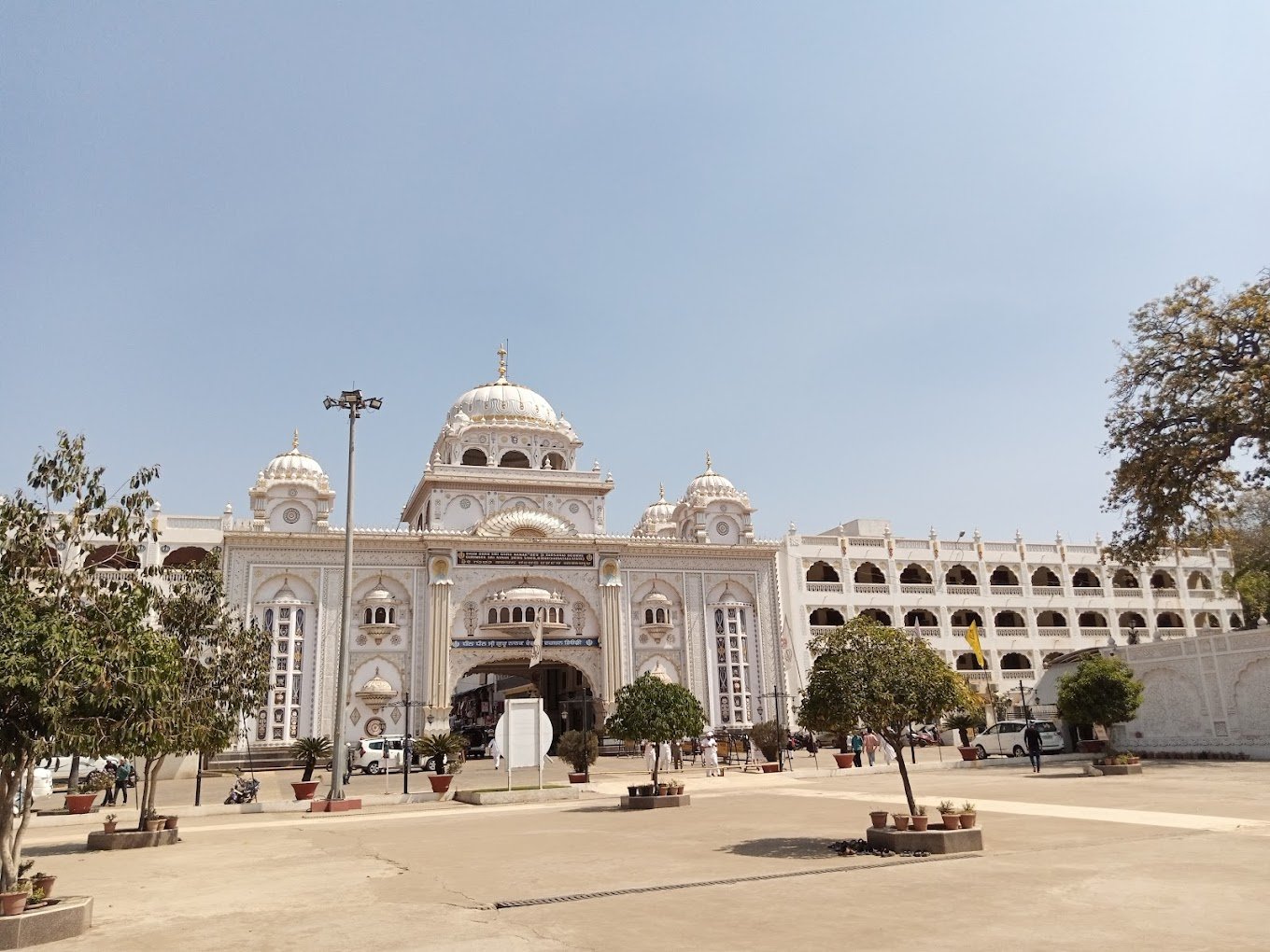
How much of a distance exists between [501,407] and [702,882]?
45.4 metres

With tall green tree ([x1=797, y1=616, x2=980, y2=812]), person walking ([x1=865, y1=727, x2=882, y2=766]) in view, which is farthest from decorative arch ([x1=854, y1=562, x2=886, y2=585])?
tall green tree ([x1=797, y1=616, x2=980, y2=812])

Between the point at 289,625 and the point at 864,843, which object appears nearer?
the point at 864,843

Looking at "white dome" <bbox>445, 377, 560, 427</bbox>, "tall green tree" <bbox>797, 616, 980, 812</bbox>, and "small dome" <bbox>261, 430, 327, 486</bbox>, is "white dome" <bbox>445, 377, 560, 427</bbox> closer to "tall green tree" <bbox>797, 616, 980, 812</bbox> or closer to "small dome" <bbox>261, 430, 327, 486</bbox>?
"small dome" <bbox>261, 430, 327, 486</bbox>

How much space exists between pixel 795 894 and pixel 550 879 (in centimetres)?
326

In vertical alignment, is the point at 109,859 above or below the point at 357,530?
below

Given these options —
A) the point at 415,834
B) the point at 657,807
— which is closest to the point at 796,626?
the point at 657,807

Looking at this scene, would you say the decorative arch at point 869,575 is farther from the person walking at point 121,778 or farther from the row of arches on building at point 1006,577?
the person walking at point 121,778

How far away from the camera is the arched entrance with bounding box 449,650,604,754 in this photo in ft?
154

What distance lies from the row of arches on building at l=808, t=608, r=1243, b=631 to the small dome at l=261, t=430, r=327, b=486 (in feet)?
95.4

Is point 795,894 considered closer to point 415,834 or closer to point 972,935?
point 972,935

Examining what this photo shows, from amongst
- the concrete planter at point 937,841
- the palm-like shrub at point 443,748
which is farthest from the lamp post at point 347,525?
the concrete planter at point 937,841

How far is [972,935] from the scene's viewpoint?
7934 millimetres

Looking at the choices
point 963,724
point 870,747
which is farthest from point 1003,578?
point 870,747

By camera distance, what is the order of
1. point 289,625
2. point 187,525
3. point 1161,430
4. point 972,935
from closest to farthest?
point 972,935 → point 1161,430 → point 289,625 → point 187,525
